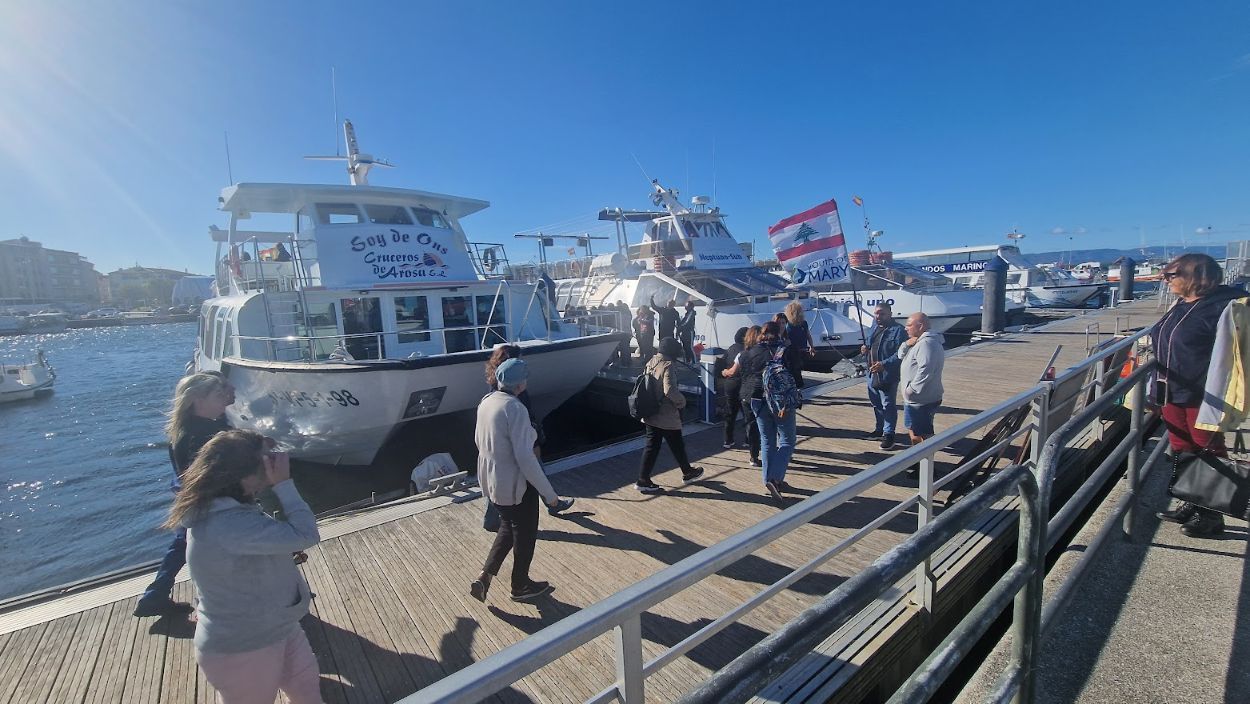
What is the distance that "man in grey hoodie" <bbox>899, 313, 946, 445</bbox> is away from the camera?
498 centimetres

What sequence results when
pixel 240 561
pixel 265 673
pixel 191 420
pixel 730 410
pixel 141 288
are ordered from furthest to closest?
1. pixel 141 288
2. pixel 730 410
3. pixel 191 420
4. pixel 265 673
5. pixel 240 561

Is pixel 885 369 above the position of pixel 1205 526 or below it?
above

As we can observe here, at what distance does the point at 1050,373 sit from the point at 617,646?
481cm

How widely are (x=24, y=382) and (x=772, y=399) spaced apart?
1369 inches

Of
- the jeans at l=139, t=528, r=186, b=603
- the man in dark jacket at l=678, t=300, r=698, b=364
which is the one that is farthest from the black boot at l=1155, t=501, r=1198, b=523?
the man in dark jacket at l=678, t=300, r=698, b=364

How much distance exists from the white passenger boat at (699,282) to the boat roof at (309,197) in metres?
7.49

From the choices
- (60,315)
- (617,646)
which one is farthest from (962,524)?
(60,315)

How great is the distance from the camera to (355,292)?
9336mm

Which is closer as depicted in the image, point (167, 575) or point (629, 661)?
point (629, 661)

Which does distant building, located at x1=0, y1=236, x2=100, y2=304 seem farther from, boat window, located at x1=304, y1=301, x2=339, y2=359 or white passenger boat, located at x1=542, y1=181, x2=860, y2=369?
boat window, located at x1=304, y1=301, x2=339, y2=359

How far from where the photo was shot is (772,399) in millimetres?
4781

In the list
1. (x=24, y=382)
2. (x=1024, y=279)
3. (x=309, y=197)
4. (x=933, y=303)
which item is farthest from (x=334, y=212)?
(x=1024, y=279)

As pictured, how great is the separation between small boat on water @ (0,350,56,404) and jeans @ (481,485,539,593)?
1314 inches

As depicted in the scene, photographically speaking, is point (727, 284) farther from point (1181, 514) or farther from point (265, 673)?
point (265, 673)
